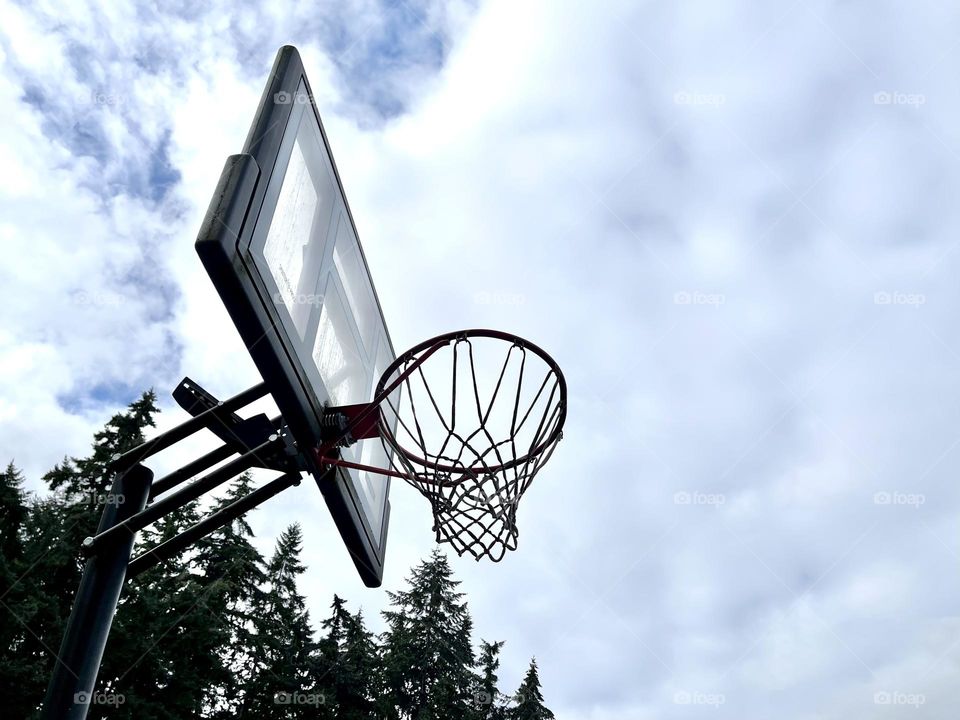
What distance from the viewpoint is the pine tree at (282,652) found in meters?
18.8

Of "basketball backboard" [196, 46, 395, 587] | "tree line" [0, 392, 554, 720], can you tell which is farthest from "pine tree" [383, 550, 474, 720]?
"basketball backboard" [196, 46, 395, 587]

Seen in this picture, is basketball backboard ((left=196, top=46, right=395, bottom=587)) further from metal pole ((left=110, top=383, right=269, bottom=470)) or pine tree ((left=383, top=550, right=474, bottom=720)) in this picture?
pine tree ((left=383, top=550, right=474, bottom=720))

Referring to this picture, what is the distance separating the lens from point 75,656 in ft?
13.2

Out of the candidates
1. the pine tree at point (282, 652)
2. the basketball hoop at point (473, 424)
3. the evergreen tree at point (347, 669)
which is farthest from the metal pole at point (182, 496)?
the evergreen tree at point (347, 669)

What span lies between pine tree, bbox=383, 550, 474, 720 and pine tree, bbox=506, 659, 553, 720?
5.95 ft

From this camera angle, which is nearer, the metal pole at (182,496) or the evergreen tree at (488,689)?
the metal pole at (182,496)

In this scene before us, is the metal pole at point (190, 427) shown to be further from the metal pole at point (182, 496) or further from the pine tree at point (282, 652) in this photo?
the pine tree at point (282, 652)

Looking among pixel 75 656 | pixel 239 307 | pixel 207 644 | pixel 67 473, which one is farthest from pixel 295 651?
pixel 239 307

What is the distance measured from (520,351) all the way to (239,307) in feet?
7.08

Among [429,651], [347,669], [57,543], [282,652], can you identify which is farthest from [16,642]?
[429,651]

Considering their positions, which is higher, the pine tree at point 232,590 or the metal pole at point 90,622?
the pine tree at point 232,590

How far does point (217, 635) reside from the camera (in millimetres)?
16453

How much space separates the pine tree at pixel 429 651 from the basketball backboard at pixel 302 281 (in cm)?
1838

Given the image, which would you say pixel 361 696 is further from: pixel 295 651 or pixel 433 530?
pixel 433 530
